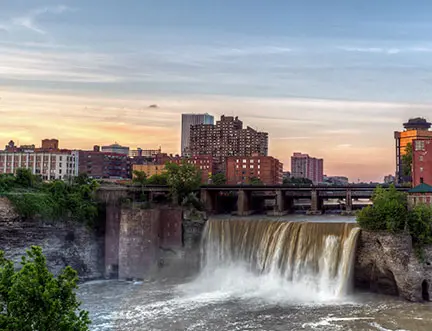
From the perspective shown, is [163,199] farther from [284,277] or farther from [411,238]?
[411,238]

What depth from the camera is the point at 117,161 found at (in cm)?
16062

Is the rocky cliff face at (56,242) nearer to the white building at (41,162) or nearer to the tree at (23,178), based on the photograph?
the tree at (23,178)

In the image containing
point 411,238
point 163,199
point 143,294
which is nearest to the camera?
point 411,238

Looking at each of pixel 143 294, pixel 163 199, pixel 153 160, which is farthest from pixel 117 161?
pixel 143 294

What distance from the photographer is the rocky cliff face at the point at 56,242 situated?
4519 centimetres

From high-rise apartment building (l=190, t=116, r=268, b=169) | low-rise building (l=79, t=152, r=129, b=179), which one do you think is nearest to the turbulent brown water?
low-rise building (l=79, t=152, r=129, b=179)

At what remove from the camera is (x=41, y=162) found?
129625mm

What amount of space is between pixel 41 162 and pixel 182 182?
85238 mm

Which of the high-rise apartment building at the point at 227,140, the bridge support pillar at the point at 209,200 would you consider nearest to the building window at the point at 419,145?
the bridge support pillar at the point at 209,200

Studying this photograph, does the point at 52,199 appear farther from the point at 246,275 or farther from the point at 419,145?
the point at 419,145

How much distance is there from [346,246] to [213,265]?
14.2 m

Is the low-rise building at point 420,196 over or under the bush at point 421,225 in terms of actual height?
over

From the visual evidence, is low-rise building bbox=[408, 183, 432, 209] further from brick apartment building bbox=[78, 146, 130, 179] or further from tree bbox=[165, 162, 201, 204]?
brick apartment building bbox=[78, 146, 130, 179]

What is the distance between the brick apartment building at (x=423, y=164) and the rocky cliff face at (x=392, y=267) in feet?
70.4
